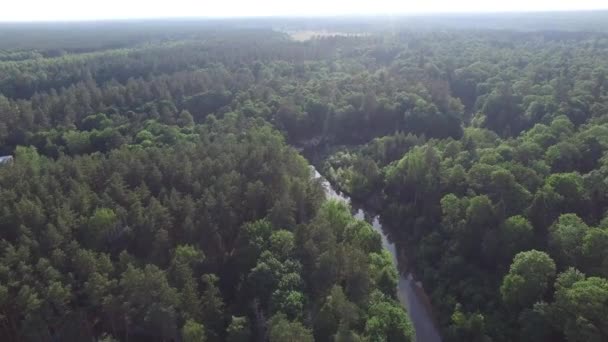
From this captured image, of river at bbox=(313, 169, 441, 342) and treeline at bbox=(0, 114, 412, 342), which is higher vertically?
treeline at bbox=(0, 114, 412, 342)

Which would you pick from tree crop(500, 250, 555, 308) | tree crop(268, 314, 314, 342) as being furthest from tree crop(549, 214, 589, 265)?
tree crop(268, 314, 314, 342)

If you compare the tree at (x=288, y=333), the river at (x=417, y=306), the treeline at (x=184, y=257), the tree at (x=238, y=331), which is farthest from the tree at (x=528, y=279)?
the tree at (x=238, y=331)

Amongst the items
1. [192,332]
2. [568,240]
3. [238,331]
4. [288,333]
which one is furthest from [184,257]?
[568,240]

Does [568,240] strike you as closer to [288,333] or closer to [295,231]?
[295,231]

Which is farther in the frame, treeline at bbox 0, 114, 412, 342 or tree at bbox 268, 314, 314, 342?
treeline at bbox 0, 114, 412, 342

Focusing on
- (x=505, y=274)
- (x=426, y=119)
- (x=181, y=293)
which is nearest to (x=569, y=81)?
(x=426, y=119)

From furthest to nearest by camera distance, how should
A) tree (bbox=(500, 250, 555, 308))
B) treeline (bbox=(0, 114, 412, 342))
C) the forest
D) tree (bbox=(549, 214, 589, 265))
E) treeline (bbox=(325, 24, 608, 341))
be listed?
tree (bbox=(549, 214, 589, 265)) < tree (bbox=(500, 250, 555, 308)) < treeline (bbox=(325, 24, 608, 341)) < the forest < treeline (bbox=(0, 114, 412, 342))

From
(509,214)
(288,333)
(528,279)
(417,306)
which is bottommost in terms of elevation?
(417,306)

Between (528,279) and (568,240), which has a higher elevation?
(568,240)

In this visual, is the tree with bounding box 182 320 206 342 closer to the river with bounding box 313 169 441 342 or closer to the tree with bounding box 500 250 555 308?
the river with bounding box 313 169 441 342

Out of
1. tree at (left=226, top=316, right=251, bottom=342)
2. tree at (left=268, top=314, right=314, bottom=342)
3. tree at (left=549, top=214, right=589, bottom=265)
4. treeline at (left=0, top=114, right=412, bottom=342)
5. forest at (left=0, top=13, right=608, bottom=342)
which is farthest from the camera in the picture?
tree at (left=549, top=214, right=589, bottom=265)

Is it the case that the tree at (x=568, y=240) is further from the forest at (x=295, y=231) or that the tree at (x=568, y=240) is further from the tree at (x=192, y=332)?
the tree at (x=192, y=332)

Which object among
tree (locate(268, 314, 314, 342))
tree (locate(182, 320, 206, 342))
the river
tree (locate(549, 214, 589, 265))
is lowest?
the river
